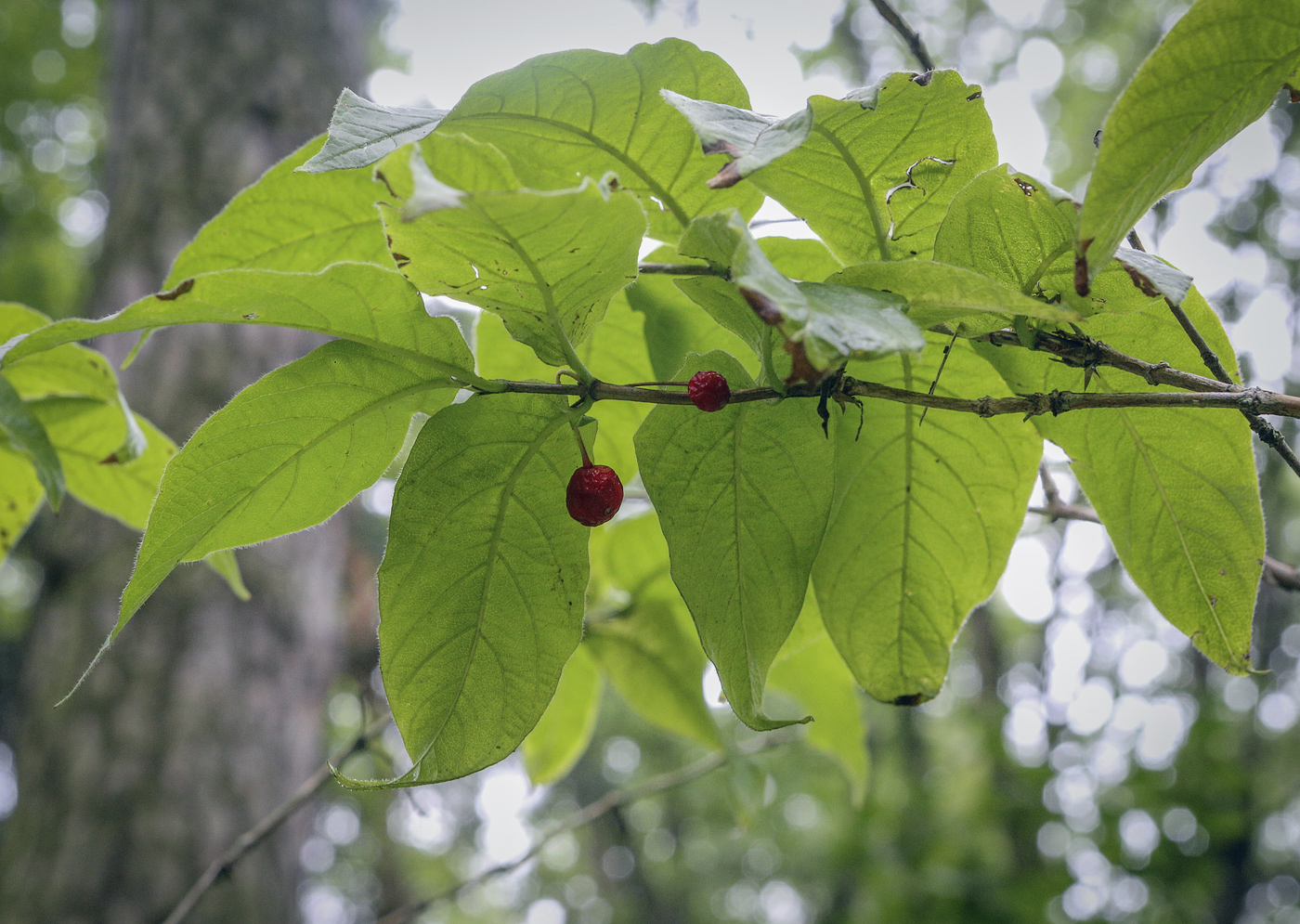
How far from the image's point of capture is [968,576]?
24.9 inches

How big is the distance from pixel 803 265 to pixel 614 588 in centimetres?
53

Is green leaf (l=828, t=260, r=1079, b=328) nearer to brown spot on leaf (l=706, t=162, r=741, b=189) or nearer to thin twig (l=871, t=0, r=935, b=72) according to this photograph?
brown spot on leaf (l=706, t=162, r=741, b=189)

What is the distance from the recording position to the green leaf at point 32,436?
63cm

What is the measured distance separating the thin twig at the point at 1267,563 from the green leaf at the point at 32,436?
81cm

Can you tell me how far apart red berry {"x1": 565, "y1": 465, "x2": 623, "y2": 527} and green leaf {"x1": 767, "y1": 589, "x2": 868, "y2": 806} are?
52 centimetres

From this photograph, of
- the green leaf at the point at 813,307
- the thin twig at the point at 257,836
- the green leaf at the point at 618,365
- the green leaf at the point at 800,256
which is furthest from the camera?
the thin twig at the point at 257,836

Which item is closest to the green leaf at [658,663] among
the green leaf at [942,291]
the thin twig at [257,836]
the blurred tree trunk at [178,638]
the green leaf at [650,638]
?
the green leaf at [650,638]

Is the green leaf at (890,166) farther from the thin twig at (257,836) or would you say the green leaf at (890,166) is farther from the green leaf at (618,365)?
the thin twig at (257,836)

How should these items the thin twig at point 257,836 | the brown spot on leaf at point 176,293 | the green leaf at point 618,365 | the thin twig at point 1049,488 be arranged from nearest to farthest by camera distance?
the brown spot on leaf at point 176,293 < the green leaf at point 618,365 < the thin twig at point 1049,488 < the thin twig at point 257,836

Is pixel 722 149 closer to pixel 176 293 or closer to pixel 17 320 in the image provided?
pixel 176 293

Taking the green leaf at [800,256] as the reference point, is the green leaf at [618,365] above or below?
below

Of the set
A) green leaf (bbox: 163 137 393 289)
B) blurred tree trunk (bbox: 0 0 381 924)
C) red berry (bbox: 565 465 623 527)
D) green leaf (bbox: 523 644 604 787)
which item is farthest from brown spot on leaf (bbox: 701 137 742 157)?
blurred tree trunk (bbox: 0 0 381 924)

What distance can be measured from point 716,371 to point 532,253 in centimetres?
13

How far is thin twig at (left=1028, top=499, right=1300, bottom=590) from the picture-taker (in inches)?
28.3
